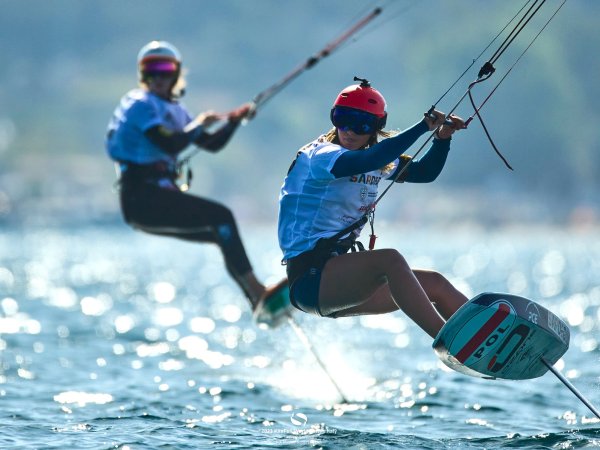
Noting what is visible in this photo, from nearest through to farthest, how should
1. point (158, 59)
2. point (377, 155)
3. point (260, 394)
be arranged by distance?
point (377, 155)
point (158, 59)
point (260, 394)

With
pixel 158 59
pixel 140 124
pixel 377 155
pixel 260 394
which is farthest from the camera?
pixel 260 394

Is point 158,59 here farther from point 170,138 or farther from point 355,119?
point 355,119

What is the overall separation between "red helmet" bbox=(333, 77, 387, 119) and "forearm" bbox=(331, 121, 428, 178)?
48 centimetres

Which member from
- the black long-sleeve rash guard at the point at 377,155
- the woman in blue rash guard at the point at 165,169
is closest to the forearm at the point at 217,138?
the woman in blue rash guard at the point at 165,169

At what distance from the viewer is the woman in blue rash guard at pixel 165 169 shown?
40.7 ft

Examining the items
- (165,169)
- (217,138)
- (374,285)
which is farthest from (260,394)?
(374,285)

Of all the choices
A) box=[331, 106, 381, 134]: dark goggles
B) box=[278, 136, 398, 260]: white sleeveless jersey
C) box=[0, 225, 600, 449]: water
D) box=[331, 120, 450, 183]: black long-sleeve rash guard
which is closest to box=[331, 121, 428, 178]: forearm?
box=[331, 120, 450, 183]: black long-sleeve rash guard

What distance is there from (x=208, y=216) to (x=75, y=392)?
250cm

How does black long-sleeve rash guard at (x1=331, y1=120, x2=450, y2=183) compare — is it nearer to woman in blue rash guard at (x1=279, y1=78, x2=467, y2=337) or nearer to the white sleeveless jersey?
woman in blue rash guard at (x1=279, y1=78, x2=467, y2=337)

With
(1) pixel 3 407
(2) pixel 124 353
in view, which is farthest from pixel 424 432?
(2) pixel 124 353

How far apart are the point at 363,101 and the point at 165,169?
14.0 feet

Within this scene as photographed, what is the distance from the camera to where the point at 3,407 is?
38.1 feet

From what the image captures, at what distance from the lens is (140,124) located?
12.3 m

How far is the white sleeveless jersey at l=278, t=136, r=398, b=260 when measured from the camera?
8.99 m
